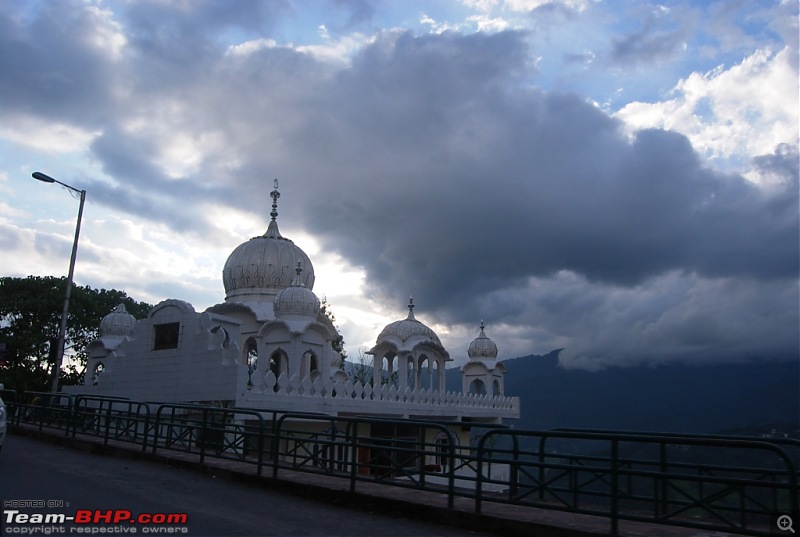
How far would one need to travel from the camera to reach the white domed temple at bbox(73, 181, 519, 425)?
21.6 meters

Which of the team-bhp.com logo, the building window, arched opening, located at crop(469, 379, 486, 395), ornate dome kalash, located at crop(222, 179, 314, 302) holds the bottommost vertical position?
the team-bhp.com logo

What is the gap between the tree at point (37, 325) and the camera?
3997cm

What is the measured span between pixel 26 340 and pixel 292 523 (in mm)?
38253

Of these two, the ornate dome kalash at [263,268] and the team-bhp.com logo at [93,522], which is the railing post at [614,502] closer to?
the team-bhp.com logo at [93,522]

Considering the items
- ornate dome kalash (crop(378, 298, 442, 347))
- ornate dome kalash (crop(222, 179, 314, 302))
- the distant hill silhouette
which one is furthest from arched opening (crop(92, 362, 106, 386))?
the distant hill silhouette

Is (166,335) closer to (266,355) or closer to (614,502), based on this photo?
(266,355)

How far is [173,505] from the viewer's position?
8789 millimetres

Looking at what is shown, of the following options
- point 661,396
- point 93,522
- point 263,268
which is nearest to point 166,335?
point 263,268

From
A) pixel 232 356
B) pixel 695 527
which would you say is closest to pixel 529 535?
pixel 695 527

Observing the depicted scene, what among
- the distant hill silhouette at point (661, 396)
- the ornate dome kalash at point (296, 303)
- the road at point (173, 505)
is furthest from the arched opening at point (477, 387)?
Answer: the distant hill silhouette at point (661, 396)

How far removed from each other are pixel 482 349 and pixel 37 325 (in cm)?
2770

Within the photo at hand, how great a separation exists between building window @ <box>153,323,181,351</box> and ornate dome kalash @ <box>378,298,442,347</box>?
38.9 feet

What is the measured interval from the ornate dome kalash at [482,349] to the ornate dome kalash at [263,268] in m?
11.2

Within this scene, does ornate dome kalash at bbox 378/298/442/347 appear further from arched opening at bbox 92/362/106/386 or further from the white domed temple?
arched opening at bbox 92/362/106/386
